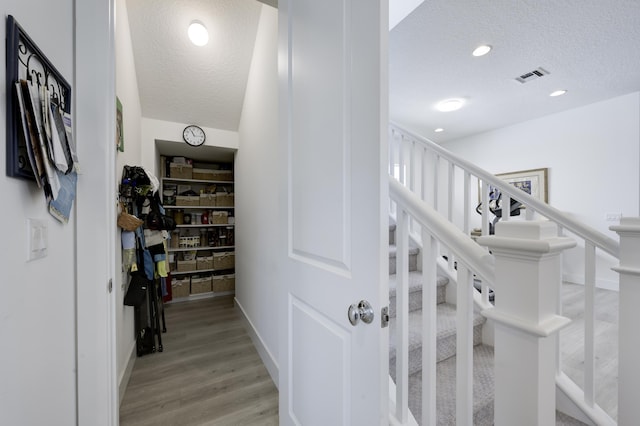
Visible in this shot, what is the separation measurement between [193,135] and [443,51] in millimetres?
2784

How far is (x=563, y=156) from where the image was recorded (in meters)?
4.11

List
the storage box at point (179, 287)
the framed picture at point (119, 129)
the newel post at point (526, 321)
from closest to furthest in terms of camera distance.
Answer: the newel post at point (526, 321), the framed picture at point (119, 129), the storage box at point (179, 287)

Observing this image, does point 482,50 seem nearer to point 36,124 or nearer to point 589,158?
point 589,158

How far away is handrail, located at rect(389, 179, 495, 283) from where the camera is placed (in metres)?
0.66

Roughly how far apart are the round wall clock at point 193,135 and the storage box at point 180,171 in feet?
2.29

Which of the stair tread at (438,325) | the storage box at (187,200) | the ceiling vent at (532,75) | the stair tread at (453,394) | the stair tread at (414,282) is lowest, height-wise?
the stair tread at (453,394)

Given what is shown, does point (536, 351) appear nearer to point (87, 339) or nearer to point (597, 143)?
point (87, 339)

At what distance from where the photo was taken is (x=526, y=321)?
533 millimetres

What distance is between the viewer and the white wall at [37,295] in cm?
64

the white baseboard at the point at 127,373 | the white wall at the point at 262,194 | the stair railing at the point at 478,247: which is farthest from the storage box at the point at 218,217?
the stair railing at the point at 478,247

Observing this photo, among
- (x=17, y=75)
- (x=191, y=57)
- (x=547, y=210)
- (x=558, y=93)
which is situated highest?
(x=558, y=93)

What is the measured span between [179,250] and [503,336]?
3741 mm

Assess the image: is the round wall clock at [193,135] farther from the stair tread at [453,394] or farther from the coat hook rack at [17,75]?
the stair tread at [453,394]

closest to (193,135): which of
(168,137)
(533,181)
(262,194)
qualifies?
(168,137)
